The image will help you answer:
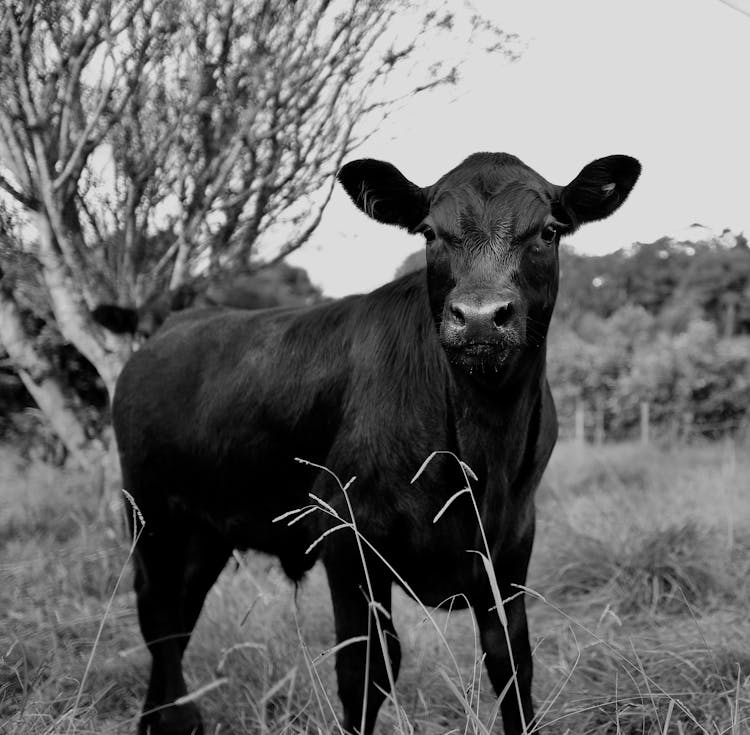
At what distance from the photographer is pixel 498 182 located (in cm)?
256

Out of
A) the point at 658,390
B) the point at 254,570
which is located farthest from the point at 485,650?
the point at 658,390

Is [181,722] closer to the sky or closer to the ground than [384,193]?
closer to the ground

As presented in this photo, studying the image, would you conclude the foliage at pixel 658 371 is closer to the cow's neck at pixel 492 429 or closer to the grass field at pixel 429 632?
the grass field at pixel 429 632

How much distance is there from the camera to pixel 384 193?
9.27ft

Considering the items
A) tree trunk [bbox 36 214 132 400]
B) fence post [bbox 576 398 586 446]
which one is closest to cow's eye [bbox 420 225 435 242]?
tree trunk [bbox 36 214 132 400]

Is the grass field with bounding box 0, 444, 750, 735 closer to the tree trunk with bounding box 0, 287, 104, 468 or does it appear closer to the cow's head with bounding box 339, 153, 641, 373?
the tree trunk with bounding box 0, 287, 104, 468

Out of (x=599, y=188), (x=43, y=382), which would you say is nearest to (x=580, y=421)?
(x=43, y=382)

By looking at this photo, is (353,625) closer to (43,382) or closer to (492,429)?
(492,429)

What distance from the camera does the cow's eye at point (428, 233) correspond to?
2.59 m

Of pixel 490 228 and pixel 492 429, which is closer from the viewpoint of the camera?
pixel 490 228

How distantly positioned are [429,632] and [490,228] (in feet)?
7.57

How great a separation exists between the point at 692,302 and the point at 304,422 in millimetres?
28544

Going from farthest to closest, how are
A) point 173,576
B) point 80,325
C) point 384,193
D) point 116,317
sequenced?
point 80,325 → point 116,317 → point 173,576 → point 384,193

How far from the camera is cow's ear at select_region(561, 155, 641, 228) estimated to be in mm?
2648
